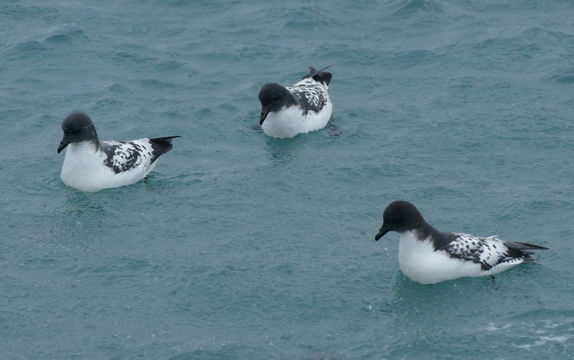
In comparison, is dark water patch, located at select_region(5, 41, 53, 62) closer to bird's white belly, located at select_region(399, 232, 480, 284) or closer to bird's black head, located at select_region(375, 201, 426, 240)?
bird's black head, located at select_region(375, 201, 426, 240)

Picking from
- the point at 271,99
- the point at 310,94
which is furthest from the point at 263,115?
the point at 310,94

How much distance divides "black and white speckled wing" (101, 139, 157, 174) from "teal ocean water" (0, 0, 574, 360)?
46 centimetres

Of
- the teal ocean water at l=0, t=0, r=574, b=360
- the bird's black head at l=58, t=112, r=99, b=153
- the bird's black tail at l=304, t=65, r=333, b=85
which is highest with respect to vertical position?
the bird's black head at l=58, t=112, r=99, b=153

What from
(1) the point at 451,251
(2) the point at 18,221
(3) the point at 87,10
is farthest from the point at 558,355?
(3) the point at 87,10

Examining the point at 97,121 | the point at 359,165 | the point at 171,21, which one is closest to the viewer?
the point at 359,165

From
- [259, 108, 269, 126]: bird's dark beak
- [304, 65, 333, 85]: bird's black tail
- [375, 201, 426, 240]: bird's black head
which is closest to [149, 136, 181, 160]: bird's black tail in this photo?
[259, 108, 269, 126]: bird's dark beak

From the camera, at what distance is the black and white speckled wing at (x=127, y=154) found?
64.8 ft

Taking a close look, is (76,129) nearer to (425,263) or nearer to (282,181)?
(282,181)

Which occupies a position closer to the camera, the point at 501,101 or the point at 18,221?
the point at 18,221

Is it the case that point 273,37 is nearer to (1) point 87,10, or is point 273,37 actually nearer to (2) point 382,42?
(2) point 382,42

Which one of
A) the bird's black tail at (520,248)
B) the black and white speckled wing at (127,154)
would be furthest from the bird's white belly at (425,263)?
the black and white speckled wing at (127,154)

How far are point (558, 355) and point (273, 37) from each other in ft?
50.4

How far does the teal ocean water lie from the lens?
15.1 m

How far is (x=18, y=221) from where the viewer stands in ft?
60.5
